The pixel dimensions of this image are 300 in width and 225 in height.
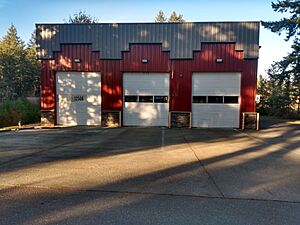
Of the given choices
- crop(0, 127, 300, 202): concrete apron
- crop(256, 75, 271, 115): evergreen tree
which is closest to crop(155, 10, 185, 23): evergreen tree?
crop(256, 75, 271, 115): evergreen tree

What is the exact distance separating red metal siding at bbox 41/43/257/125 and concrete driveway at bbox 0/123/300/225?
793cm

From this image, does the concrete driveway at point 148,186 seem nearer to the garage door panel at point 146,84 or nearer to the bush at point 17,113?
the garage door panel at point 146,84

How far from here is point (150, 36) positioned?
1681cm

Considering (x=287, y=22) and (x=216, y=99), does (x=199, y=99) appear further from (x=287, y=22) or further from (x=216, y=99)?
(x=287, y=22)

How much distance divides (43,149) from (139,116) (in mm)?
8677

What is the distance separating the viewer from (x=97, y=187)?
513 centimetres

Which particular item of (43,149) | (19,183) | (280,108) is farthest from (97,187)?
(280,108)

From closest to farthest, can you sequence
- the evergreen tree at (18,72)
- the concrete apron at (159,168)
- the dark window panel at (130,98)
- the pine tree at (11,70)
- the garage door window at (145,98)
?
1. the concrete apron at (159,168)
2. the garage door window at (145,98)
3. the dark window panel at (130,98)
4. the pine tree at (11,70)
5. the evergreen tree at (18,72)

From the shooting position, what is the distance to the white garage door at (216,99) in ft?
54.3

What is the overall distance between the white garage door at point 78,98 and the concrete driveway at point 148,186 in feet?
27.5

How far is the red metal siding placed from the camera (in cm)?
1641

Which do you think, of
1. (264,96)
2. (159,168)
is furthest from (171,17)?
(159,168)

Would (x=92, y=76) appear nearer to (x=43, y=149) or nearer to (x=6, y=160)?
(x=43, y=149)

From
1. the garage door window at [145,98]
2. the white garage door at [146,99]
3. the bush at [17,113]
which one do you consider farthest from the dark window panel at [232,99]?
the bush at [17,113]
